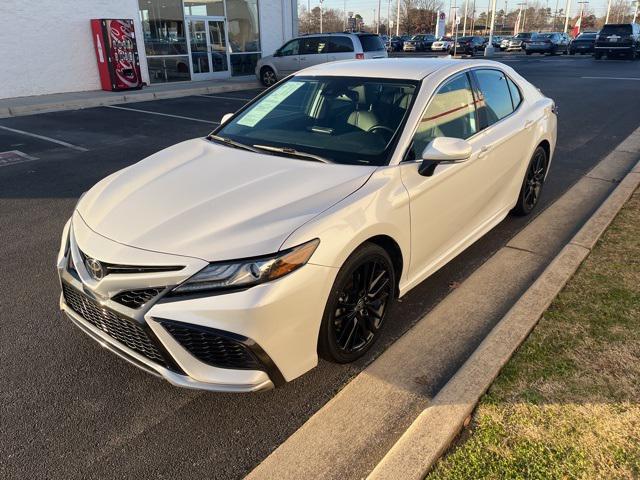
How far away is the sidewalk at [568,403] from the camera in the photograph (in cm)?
222

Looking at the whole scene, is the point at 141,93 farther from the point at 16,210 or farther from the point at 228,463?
the point at 228,463

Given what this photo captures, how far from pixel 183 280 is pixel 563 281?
9.07 ft

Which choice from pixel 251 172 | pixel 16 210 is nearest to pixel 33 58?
pixel 16 210

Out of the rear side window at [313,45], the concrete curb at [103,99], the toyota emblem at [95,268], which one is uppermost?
the rear side window at [313,45]

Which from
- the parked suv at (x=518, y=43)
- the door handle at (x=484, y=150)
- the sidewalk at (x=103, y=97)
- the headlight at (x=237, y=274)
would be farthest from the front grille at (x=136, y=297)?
the parked suv at (x=518, y=43)

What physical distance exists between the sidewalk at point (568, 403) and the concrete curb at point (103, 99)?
1294cm

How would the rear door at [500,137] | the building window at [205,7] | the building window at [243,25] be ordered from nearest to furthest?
1. the rear door at [500,137]
2. the building window at [205,7]
3. the building window at [243,25]

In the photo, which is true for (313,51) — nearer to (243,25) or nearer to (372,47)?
(372,47)

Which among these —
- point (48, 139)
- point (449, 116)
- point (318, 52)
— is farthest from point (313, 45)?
point (449, 116)

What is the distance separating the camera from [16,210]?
18.1ft

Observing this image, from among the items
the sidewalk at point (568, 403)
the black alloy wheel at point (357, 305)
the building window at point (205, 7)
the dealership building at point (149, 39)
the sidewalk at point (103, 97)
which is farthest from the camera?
the building window at point (205, 7)

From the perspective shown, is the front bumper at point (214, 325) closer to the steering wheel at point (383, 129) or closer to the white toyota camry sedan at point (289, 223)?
the white toyota camry sedan at point (289, 223)

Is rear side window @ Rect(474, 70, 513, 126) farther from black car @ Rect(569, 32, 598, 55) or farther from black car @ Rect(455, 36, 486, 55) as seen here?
black car @ Rect(569, 32, 598, 55)

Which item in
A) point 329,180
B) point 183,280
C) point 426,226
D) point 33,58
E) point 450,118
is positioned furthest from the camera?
point 33,58
